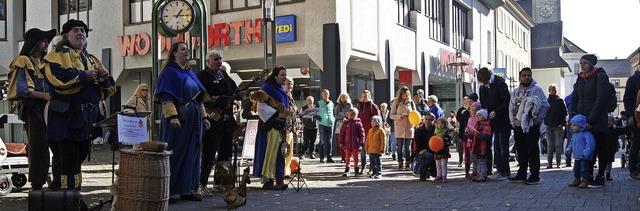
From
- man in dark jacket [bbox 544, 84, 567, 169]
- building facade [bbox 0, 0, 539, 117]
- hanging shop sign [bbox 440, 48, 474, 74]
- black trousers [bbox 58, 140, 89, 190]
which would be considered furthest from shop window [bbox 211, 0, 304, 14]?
black trousers [bbox 58, 140, 89, 190]

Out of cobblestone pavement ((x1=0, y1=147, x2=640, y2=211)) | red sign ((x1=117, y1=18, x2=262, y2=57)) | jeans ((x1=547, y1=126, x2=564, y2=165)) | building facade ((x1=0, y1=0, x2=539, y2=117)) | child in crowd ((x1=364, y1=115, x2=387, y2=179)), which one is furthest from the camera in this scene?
red sign ((x1=117, y1=18, x2=262, y2=57))

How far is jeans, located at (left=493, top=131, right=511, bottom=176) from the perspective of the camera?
1224 centimetres

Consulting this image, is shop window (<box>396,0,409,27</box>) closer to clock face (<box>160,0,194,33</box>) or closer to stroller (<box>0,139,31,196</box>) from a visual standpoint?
clock face (<box>160,0,194,33</box>)

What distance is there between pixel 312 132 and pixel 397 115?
3.36m

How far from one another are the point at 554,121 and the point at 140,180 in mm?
11273

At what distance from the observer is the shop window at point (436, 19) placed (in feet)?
108

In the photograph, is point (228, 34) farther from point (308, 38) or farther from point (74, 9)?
point (74, 9)

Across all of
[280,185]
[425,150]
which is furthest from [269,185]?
[425,150]

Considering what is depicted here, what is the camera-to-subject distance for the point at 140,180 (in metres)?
6.59

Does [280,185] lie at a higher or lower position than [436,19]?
lower

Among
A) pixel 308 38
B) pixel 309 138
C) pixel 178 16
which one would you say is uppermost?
pixel 308 38

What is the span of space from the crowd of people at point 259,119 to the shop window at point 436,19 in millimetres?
17580

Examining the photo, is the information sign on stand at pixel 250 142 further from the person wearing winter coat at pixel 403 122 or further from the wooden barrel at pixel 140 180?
the wooden barrel at pixel 140 180

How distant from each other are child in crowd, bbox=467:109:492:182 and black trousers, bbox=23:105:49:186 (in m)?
7.12
